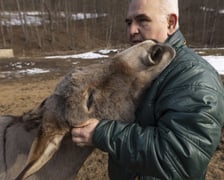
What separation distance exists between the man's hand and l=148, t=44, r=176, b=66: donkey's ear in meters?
0.51

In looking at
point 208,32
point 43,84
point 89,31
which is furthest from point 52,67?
point 208,32

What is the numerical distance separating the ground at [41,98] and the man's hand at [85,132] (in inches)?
139

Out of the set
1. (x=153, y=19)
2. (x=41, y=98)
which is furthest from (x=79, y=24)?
(x=153, y=19)

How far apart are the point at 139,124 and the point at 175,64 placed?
434 mm

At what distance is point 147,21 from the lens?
7.32 feet

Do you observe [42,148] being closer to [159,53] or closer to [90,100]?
[90,100]

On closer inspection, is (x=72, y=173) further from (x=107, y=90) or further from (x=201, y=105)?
(x=201, y=105)

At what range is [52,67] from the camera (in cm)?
1705

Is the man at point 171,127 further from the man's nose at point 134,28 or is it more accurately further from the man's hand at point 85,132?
the man's nose at point 134,28

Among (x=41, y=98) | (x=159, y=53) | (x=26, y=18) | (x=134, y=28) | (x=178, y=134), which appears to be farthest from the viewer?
(x=26, y=18)

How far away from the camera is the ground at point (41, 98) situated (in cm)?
556

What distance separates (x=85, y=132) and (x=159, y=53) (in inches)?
26.1

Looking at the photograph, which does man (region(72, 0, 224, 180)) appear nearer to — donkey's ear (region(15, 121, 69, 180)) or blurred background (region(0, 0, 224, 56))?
donkey's ear (region(15, 121, 69, 180))

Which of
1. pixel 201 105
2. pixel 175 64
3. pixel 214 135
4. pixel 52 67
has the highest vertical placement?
pixel 175 64
